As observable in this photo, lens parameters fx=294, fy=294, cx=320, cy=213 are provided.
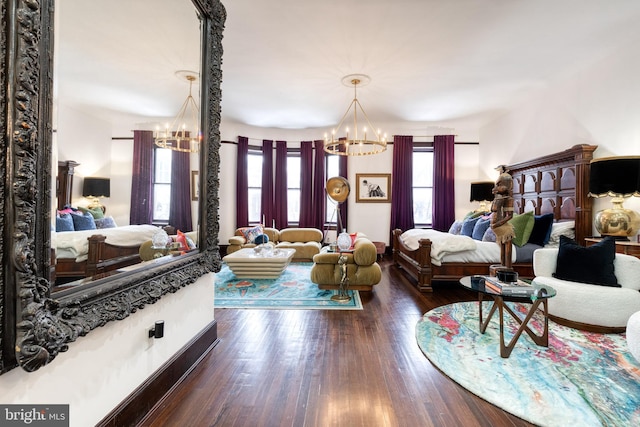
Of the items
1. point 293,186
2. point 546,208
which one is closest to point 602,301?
point 546,208

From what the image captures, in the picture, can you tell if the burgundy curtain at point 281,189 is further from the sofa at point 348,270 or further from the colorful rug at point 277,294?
the sofa at point 348,270

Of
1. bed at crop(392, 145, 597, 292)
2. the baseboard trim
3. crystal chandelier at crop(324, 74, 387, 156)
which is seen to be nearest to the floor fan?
crystal chandelier at crop(324, 74, 387, 156)

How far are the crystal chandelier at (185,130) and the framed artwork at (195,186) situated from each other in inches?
6.7

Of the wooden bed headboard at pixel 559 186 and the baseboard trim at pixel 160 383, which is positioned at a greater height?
the wooden bed headboard at pixel 559 186

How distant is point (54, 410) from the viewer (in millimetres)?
1091

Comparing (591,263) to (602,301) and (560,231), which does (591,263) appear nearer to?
(602,301)

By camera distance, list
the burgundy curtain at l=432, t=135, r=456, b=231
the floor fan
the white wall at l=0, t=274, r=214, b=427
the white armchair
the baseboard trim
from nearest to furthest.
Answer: the white wall at l=0, t=274, r=214, b=427 < the baseboard trim < the white armchair < the floor fan < the burgundy curtain at l=432, t=135, r=456, b=231

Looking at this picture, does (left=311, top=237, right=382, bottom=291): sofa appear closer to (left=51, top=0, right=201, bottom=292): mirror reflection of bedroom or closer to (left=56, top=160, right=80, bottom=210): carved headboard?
(left=51, top=0, right=201, bottom=292): mirror reflection of bedroom

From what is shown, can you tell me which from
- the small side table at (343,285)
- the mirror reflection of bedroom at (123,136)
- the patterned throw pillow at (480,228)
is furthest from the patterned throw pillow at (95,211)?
the patterned throw pillow at (480,228)

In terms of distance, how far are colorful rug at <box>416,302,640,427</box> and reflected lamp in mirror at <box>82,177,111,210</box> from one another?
7.66ft

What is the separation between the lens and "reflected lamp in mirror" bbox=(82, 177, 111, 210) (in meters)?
1.32

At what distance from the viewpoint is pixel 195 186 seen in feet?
7.06

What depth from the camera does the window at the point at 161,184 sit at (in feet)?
6.14

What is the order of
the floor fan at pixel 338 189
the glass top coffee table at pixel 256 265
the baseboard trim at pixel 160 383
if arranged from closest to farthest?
the baseboard trim at pixel 160 383, the glass top coffee table at pixel 256 265, the floor fan at pixel 338 189
